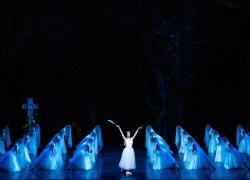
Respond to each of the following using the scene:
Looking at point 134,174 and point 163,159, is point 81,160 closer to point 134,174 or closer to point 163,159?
point 134,174

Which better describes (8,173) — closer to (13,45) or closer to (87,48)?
(13,45)

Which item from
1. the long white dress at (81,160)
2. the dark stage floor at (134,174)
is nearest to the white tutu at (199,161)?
the dark stage floor at (134,174)

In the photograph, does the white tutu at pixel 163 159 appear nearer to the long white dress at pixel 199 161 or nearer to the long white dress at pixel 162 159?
the long white dress at pixel 162 159

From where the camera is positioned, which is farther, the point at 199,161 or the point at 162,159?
the point at 199,161

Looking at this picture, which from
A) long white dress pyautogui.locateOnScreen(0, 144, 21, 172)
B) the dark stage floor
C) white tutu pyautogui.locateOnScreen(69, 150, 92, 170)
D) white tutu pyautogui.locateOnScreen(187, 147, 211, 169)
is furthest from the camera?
white tutu pyautogui.locateOnScreen(187, 147, 211, 169)

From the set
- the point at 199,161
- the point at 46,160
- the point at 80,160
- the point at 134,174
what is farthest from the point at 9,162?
the point at 199,161

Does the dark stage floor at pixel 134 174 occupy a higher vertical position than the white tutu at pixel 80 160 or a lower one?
lower

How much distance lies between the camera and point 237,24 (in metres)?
22.5

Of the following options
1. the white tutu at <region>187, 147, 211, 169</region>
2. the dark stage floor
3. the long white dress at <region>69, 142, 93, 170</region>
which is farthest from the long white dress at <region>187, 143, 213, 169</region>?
the long white dress at <region>69, 142, 93, 170</region>

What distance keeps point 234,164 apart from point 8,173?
270 inches

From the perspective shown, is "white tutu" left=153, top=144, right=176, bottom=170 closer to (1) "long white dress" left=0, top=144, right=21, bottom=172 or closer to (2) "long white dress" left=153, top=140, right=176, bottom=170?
(2) "long white dress" left=153, top=140, right=176, bottom=170

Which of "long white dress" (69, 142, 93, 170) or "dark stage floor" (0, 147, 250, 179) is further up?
"long white dress" (69, 142, 93, 170)

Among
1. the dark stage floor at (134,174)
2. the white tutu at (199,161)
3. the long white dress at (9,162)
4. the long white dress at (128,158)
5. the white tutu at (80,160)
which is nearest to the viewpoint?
the dark stage floor at (134,174)

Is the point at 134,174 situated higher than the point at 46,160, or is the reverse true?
the point at 46,160
